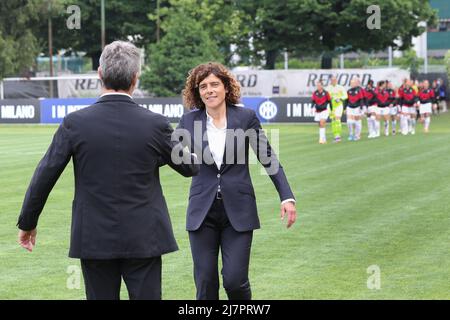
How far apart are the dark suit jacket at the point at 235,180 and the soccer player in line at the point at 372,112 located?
29.6 meters

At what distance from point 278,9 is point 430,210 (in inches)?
2037

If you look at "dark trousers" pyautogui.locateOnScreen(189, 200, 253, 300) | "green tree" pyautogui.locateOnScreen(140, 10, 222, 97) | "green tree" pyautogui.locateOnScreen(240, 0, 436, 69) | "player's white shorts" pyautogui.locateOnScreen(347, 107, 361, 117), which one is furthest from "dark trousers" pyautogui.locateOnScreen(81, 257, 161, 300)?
"green tree" pyautogui.locateOnScreen(240, 0, 436, 69)

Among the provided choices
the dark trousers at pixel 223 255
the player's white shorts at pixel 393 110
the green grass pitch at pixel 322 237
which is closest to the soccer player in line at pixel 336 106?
the player's white shorts at pixel 393 110

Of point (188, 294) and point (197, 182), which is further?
point (188, 294)

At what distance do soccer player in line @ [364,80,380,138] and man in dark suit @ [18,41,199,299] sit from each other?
31.3 meters

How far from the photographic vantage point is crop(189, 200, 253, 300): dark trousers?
7.83 meters

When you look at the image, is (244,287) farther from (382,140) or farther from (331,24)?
(331,24)

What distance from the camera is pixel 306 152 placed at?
2981cm

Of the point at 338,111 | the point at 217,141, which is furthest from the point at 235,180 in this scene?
the point at 338,111

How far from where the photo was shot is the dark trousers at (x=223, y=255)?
25.7 ft

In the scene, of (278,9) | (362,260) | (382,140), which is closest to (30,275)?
(362,260)

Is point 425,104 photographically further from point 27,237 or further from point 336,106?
point 27,237

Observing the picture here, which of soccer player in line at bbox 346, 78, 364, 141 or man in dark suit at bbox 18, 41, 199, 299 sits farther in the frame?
soccer player in line at bbox 346, 78, 364, 141

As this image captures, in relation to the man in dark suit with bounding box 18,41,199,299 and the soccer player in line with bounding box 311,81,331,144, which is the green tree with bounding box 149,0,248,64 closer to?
the soccer player in line with bounding box 311,81,331,144
